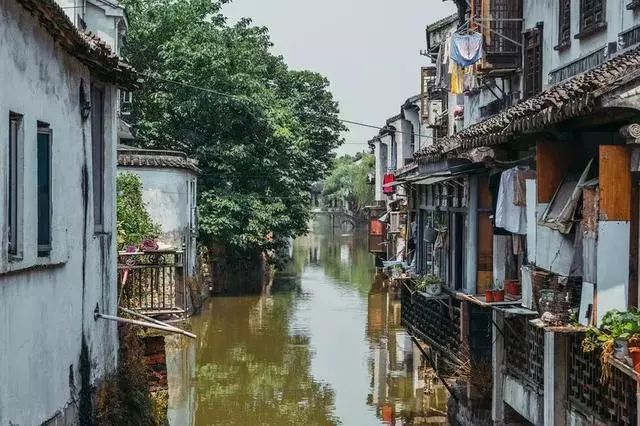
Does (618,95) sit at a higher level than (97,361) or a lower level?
higher

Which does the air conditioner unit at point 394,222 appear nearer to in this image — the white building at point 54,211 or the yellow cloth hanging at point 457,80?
the yellow cloth hanging at point 457,80

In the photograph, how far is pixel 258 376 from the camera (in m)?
26.6

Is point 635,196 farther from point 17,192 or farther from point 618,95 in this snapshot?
point 17,192

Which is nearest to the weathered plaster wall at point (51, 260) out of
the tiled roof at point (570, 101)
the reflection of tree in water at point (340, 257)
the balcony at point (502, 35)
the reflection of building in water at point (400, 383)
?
the tiled roof at point (570, 101)

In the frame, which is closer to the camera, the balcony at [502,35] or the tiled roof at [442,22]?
the balcony at [502,35]

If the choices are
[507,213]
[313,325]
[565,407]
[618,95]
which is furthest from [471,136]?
[313,325]

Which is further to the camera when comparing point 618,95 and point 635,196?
point 635,196

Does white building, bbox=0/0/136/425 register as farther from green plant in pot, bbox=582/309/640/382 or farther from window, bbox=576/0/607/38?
window, bbox=576/0/607/38

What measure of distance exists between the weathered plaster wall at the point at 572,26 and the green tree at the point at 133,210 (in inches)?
560

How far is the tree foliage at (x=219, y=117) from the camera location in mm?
39094

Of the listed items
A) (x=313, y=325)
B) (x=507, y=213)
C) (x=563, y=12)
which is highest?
(x=563, y=12)

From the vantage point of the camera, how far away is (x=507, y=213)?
13953mm

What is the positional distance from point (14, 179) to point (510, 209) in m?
7.33

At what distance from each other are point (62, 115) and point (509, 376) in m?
7.96
